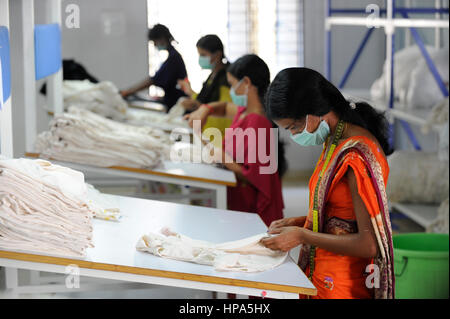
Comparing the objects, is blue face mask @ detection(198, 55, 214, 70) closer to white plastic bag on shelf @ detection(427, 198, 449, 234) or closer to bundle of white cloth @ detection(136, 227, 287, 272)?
white plastic bag on shelf @ detection(427, 198, 449, 234)

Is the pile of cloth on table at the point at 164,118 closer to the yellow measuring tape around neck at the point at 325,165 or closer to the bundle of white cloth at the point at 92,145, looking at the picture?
the bundle of white cloth at the point at 92,145

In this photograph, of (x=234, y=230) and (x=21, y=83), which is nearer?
(x=234, y=230)

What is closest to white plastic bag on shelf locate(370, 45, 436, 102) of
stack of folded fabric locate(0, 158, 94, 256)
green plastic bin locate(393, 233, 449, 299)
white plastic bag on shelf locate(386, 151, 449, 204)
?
white plastic bag on shelf locate(386, 151, 449, 204)

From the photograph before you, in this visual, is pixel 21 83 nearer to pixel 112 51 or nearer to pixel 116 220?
pixel 116 220

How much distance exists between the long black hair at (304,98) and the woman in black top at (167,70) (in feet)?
7.82

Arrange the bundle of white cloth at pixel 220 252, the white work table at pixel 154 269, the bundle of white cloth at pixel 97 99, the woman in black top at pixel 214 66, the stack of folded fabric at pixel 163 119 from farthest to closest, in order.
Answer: the bundle of white cloth at pixel 97 99, the stack of folded fabric at pixel 163 119, the woman in black top at pixel 214 66, the bundle of white cloth at pixel 220 252, the white work table at pixel 154 269

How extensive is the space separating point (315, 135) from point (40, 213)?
0.71 metres

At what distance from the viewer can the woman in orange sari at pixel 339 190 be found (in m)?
Answer: 1.56

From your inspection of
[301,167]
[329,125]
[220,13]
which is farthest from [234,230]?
[301,167]

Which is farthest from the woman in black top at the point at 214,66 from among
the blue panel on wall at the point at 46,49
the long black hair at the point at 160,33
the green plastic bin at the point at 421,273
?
the green plastic bin at the point at 421,273

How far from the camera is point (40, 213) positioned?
1.61m

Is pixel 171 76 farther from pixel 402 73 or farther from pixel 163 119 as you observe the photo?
pixel 402 73

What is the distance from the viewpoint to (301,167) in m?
5.92

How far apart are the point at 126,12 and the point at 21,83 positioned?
9.33 ft
